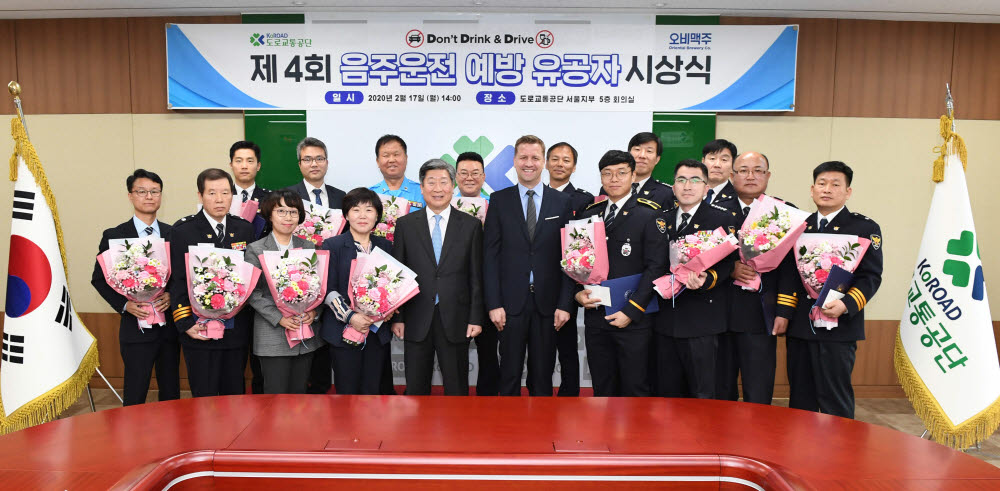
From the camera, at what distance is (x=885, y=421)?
160 inches

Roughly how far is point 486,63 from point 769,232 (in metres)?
2.51

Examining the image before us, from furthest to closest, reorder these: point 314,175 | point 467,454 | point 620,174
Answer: point 314,175
point 620,174
point 467,454

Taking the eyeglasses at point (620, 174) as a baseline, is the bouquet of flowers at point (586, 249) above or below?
below

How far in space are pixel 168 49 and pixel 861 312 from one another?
16.2ft

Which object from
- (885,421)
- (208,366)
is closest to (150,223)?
(208,366)

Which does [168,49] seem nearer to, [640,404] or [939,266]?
[640,404]

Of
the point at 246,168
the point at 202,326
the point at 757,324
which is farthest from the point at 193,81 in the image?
the point at 757,324

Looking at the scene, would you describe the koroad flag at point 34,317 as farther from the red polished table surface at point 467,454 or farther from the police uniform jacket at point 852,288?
the police uniform jacket at point 852,288

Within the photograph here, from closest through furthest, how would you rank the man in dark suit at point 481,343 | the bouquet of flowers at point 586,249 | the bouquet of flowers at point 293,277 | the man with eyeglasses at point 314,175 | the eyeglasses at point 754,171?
the bouquet of flowers at point 293,277 < the bouquet of flowers at point 586,249 < the eyeglasses at point 754,171 < the man in dark suit at point 481,343 < the man with eyeglasses at point 314,175

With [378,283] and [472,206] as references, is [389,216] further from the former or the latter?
[378,283]

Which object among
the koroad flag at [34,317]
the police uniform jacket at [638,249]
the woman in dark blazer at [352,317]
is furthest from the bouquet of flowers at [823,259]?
the koroad flag at [34,317]

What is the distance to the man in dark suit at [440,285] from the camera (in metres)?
3.08

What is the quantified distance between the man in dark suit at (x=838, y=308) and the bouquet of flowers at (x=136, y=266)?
131 inches

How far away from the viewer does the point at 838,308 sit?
286 cm
